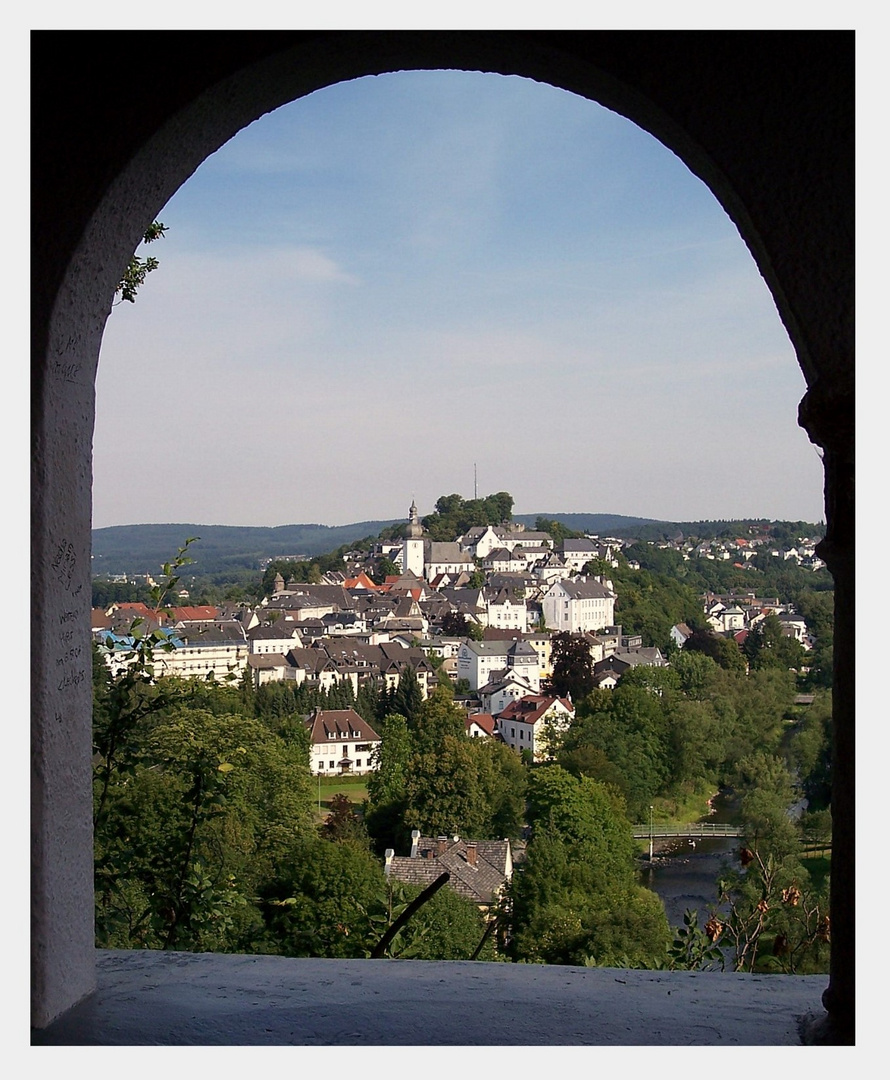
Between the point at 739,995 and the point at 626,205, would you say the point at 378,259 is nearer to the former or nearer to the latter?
the point at 626,205

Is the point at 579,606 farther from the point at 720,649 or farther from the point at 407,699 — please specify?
the point at 407,699

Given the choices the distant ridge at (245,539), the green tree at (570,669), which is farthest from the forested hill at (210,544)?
the green tree at (570,669)

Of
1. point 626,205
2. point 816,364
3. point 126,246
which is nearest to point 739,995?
point 816,364

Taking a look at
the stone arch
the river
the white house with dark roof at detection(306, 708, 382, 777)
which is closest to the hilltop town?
the white house with dark roof at detection(306, 708, 382, 777)

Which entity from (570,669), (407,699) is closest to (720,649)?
(570,669)

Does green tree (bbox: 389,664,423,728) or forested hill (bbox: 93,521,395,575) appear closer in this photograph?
forested hill (bbox: 93,521,395,575)

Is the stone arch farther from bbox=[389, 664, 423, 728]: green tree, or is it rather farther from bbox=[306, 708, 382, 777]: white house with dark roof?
bbox=[389, 664, 423, 728]: green tree
